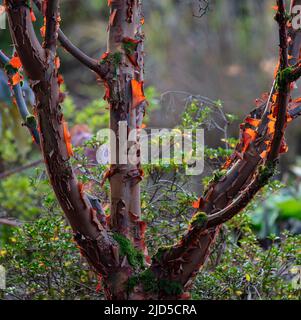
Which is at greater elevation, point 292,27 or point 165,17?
point 165,17

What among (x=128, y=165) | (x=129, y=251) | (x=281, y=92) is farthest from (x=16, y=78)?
(x=281, y=92)

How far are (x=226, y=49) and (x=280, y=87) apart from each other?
735cm

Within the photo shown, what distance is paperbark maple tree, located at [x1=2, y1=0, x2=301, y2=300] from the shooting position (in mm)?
1861

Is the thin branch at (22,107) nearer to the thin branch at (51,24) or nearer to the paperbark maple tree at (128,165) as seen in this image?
the paperbark maple tree at (128,165)

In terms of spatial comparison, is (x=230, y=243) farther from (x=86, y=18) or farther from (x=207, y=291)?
(x=86, y=18)

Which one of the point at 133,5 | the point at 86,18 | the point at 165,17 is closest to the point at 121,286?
the point at 133,5

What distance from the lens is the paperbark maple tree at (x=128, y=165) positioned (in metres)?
1.86

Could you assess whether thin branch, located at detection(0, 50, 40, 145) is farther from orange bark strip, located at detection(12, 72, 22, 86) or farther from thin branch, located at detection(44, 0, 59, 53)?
thin branch, located at detection(44, 0, 59, 53)

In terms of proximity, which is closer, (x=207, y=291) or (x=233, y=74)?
(x=207, y=291)

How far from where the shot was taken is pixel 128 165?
7.44ft

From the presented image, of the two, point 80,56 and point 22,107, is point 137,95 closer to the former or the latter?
point 80,56

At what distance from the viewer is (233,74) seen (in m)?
8.70
